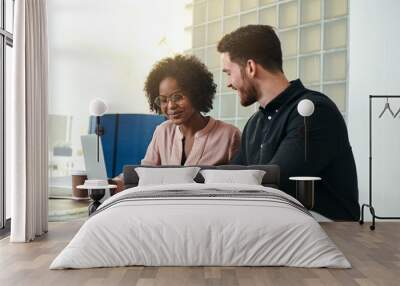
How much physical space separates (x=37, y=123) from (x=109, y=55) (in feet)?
4.02

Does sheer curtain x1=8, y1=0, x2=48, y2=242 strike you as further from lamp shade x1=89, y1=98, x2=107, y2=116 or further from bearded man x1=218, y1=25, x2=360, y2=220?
bearded man x1=218, y1=25, x2=360, y2=220

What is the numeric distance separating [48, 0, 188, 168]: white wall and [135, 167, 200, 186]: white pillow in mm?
759

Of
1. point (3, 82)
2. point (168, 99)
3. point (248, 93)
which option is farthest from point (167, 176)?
point (3, 82)

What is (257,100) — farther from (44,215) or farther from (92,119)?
(44,215)

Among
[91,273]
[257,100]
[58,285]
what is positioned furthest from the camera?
[257,100]

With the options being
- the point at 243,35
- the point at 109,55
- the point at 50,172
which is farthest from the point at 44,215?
the point at 243,35

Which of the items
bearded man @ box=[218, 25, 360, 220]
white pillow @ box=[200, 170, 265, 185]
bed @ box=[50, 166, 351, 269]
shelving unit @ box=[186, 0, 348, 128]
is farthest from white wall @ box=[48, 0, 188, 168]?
bed @ box=[50, 166, 351, 269]

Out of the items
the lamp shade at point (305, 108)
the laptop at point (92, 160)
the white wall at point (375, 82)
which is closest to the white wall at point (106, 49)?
the laptop at point (92, 160)

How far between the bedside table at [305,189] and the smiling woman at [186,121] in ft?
2.51

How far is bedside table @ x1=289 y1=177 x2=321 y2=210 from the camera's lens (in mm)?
5664

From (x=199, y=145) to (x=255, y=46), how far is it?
1191 millimetres

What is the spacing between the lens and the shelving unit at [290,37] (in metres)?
6.01

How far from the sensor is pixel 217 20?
6.19m

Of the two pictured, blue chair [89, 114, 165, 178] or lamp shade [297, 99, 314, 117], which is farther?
blue chair [89, 114, 165, 178]
